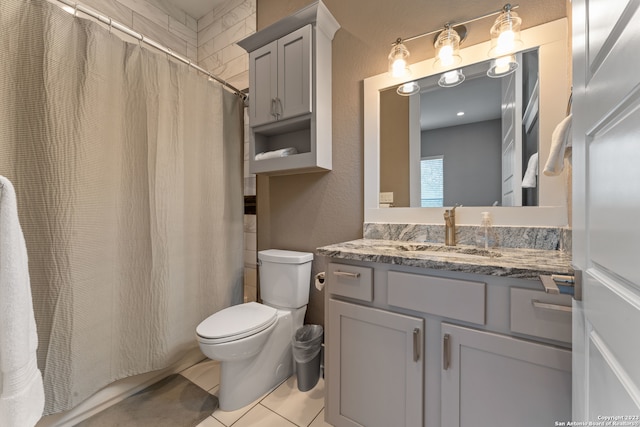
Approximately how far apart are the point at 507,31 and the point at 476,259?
3.41 ft

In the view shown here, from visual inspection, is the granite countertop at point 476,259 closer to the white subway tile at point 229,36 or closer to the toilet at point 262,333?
the toilet at point 262,333

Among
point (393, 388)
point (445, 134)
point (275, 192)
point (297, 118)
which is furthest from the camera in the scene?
point (275, 192)

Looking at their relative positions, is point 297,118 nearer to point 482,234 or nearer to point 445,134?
point 445,134

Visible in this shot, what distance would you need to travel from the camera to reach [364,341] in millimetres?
1052

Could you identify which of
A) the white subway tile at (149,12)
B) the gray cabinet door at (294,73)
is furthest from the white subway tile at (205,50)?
the gray cabinet door at (294,73)

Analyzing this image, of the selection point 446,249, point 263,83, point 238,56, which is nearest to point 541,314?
point 446,249

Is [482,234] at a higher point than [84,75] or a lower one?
lower

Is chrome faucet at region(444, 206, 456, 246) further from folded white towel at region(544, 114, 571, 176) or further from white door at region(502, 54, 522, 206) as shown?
folded white towel at region(544, 114, 571, 176)

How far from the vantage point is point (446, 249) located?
1.24 meters

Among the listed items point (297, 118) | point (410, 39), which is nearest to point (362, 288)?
point (297, 118)

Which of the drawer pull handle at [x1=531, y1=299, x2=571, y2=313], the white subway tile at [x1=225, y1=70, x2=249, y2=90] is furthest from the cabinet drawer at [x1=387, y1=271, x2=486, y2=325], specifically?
the white subway tile at [x1=225, y1=70, x2=249, y2=90]

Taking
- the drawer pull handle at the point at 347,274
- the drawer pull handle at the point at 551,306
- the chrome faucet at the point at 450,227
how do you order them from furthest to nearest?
the chrome faucet at the point at 450,227, the drawer pull handle at the point at 347,274, the drawer pull handle at the point at 551,306

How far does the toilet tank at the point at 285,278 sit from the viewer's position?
1.59 metres

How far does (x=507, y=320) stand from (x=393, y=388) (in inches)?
20.0
